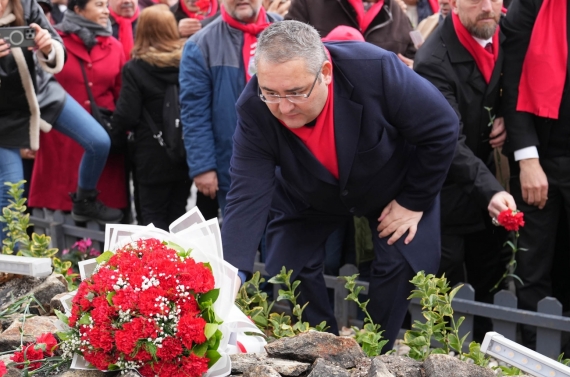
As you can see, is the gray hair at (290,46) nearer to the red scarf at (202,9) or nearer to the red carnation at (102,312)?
the red carnation at (102,312)

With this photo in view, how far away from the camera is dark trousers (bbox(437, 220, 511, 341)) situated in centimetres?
454

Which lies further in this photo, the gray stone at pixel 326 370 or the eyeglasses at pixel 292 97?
the eyeglasses at pixel 292 97

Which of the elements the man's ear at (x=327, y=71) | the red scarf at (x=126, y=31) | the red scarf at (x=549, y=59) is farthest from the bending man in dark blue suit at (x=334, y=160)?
the red scarf at (x=126, y=31)

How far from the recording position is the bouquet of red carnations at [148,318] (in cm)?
240

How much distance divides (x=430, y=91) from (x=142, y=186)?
8.92ft

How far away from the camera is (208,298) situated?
2.54 m

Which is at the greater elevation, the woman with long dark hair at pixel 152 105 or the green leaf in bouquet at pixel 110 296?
the green leaf in bouquet at pixel 110 296

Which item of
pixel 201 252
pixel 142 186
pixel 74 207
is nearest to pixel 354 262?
pixel 142 186

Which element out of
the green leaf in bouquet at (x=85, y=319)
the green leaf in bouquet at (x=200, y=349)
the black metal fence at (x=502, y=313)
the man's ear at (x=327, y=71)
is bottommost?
the black metal fence at (x=502, y=313)

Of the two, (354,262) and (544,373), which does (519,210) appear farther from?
(544,373)

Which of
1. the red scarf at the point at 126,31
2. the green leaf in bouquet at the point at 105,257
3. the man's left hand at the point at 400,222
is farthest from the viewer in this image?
the red scarf at the point at 126,31

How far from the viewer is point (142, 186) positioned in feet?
18.5

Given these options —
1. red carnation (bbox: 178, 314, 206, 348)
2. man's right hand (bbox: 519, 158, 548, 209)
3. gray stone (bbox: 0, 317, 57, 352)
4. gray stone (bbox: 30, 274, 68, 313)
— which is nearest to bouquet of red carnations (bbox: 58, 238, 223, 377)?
red carnation (bbox: 178, 314, 206, 348)

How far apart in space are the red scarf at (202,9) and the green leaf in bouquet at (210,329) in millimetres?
3710
